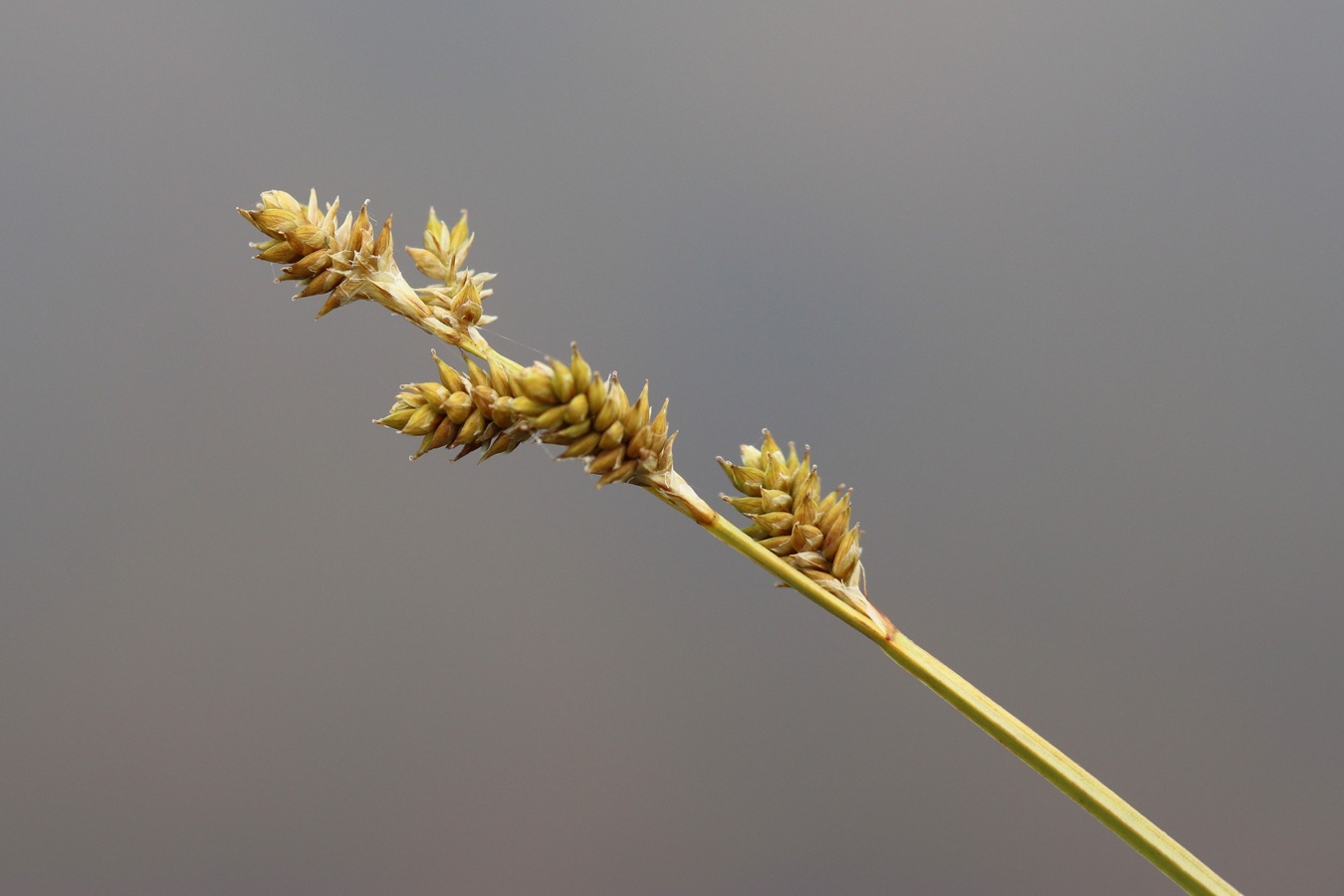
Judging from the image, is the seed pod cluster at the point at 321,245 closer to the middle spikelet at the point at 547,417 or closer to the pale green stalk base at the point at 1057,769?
the middle spikelet at the point at 547,417

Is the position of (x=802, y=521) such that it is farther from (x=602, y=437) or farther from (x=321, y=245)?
(x=321, y=245)

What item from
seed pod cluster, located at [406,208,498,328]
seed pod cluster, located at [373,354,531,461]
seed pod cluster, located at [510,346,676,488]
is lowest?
seed pod cluster, located at [373,354,531,461]

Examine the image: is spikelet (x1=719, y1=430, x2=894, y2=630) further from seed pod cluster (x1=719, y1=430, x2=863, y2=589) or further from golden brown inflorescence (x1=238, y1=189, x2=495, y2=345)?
golden brown inflorescence (x1=238, y1=189, x2=495, y2=345)

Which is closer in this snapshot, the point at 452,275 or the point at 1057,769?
the point at 1057,769

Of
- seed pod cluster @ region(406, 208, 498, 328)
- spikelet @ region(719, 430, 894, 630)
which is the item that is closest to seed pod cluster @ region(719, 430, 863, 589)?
spikelet @ region(719, 430, 894, 630)

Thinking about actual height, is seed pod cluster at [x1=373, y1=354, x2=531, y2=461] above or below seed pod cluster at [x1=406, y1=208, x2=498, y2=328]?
below

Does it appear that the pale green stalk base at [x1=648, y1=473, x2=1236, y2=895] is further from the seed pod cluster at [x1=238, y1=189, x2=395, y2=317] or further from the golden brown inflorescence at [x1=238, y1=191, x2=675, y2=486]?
the seed pod cluster at [x1=238, y1=189, x2=395, y2=317]

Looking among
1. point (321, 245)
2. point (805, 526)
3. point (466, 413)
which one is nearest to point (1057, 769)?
point (805, 526)

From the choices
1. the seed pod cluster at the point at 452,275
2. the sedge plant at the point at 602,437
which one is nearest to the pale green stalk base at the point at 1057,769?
the sedge plant at the point at 602,437
